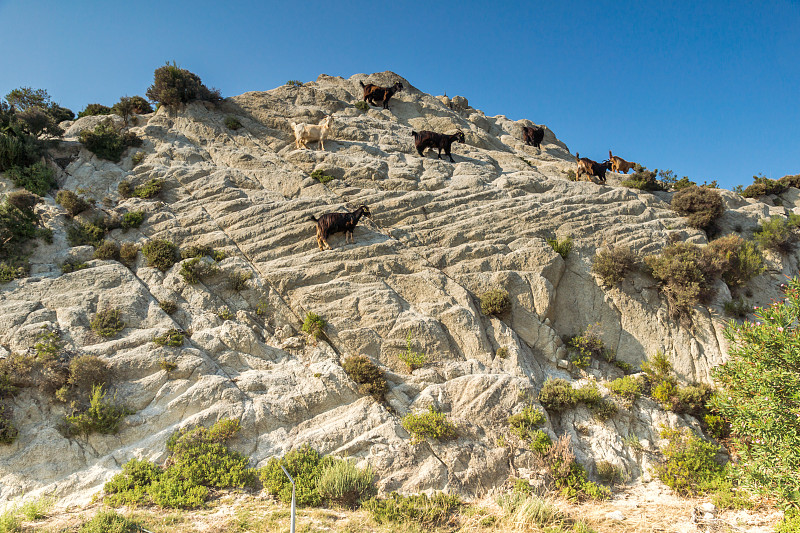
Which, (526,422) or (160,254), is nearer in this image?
(526,422)

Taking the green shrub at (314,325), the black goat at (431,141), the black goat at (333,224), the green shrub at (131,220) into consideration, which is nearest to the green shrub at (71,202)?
the green shrub at (131,220)

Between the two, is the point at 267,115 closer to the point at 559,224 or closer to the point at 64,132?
the point at 64,132

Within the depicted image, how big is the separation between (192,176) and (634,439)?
2102cm

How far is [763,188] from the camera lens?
26.4m

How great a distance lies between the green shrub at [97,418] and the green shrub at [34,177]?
1165 centimetres

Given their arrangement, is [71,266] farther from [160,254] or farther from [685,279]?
[685,279]

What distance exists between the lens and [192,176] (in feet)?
66.7

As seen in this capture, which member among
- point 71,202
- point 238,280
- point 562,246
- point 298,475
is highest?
point 71,202

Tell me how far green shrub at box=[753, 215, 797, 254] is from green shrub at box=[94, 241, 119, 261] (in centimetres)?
2783

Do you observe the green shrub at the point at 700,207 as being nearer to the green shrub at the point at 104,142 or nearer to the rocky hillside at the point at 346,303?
the rocky hillside at the point at 346,303

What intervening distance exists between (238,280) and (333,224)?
4.33 m

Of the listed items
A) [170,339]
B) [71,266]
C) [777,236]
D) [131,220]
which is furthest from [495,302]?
[71,266]

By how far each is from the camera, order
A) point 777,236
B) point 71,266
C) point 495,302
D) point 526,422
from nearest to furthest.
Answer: point 526,422 → point 71,266 → point 495,302 → point 777,236

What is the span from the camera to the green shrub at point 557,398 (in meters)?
14.1
